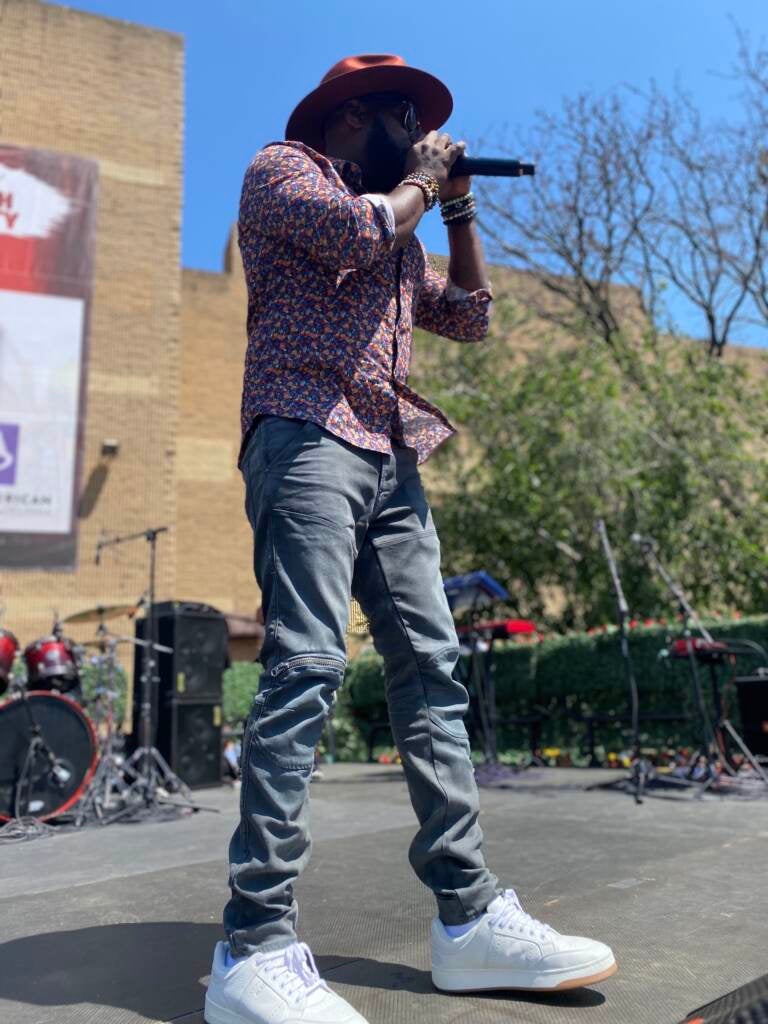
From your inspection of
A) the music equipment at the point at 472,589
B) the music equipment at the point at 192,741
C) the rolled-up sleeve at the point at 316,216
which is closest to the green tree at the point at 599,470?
the music equipment at the point at 472,589

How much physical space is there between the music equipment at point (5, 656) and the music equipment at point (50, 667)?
0.34 meters

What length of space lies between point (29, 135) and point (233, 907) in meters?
15.9

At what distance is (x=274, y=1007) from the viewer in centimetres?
143

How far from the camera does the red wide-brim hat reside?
190 centimetres

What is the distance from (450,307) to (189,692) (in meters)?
5.67

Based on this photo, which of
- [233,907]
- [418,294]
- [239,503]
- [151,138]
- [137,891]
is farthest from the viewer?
[239,503]

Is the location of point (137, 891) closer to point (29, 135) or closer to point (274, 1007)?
point (274, 1007)

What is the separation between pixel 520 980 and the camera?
→ 1.61 meters

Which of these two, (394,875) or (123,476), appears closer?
(394,875)

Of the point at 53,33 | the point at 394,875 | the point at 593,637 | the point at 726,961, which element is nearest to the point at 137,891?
the point at 394,875

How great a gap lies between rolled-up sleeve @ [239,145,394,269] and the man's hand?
0.22 meters

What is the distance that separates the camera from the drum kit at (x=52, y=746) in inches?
201

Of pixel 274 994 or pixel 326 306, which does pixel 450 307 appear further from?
pixel 274 994

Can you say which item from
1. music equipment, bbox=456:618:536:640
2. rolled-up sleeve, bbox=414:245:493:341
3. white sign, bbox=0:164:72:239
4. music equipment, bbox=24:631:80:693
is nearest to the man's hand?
rolled-up sleeve, bbox=414:245:493:341
